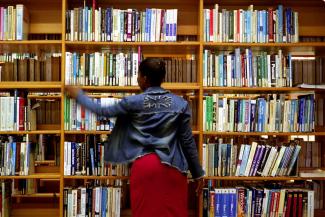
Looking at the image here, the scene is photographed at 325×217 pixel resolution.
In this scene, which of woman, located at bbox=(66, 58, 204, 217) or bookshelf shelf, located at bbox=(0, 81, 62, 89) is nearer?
woman, located at bbox=(66, 58, 204, 217)

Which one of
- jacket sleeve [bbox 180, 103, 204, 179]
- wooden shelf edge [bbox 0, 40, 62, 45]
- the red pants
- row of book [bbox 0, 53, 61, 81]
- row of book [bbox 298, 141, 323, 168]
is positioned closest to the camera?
the red pants

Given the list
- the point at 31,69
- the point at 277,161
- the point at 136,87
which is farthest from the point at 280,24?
the point at 31,69

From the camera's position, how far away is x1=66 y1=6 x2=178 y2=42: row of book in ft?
9.91

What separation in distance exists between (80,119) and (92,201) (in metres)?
0.59

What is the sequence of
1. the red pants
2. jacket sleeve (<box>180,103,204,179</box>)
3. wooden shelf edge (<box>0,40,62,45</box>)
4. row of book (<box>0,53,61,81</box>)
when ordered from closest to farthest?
the red pants < jacket sleeve (<box>180,103,204,179</box>) < wooden shelf edge (<box>0,40,62,45</box>) < row of book (<box>0,53,61,81</box>)

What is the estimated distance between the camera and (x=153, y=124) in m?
2.45

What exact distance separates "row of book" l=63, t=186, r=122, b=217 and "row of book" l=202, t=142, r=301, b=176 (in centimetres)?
72

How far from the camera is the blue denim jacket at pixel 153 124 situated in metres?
2.45

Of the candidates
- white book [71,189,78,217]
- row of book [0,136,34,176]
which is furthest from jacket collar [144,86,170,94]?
row of book [0,136,34,176]

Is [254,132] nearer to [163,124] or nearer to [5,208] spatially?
[163,124]

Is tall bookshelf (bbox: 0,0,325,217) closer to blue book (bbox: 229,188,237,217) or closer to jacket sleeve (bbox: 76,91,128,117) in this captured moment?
blue book (bbox: 229,188,237,217)

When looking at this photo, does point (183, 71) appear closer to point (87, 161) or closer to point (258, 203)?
point (87, 161)

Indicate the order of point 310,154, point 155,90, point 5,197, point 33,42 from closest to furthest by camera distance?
point 155,90 < point 33,42 < point 5,197 < point 310,154

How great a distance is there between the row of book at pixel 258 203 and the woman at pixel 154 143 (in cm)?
56
